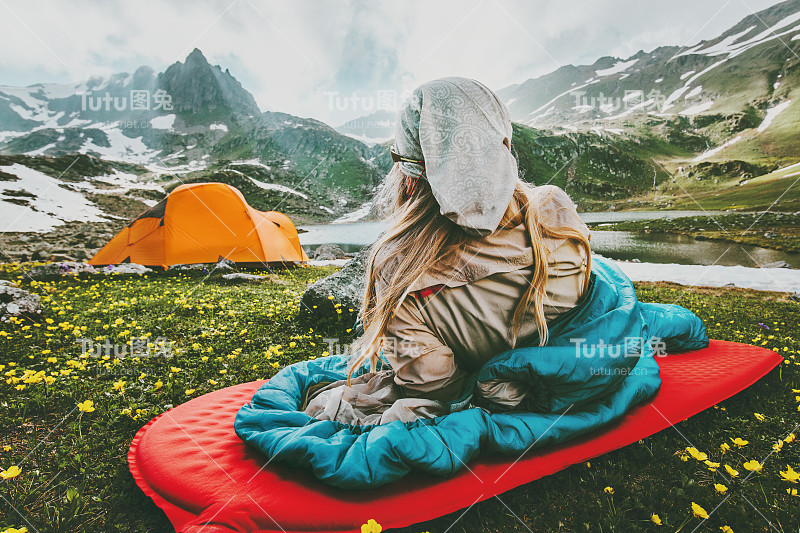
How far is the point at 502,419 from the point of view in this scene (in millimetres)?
2508

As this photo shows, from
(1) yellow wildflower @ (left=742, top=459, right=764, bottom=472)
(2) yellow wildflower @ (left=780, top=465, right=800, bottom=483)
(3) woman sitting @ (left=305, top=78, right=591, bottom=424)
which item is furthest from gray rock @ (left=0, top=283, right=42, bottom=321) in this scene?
(2) yellow wildflower @ (left=780, top=465, right=800, bottom=483)

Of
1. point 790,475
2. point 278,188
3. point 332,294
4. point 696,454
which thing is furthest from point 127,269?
point 278,188

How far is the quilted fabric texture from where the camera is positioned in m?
2.08

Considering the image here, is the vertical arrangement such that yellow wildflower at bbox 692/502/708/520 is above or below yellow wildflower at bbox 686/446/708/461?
below

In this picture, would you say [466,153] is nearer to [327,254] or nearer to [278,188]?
[327,254]

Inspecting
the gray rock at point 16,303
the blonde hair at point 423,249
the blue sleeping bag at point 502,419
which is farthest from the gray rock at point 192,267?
the blonde hair at point 423,249

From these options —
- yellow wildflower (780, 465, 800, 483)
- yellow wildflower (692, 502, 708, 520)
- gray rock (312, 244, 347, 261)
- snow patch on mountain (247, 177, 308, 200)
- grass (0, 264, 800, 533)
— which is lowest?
gray rock (312, 244, 347, 261)

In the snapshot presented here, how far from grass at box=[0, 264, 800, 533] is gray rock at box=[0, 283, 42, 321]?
0.25m

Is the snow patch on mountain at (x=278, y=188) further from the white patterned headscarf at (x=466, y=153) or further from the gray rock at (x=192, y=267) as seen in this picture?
the white patterned headscarf at (x=466, y=153)

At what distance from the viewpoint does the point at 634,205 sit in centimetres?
10138

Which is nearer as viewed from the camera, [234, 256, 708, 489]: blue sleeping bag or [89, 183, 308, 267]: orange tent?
[234, 256, 708, 489]: blue sleeping bag

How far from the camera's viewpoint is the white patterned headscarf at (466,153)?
80.0 inches

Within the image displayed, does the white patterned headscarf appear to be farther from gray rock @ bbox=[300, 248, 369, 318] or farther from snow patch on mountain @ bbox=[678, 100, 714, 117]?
snow patch on mountain @ bbox=[678, 100, 714, 117]

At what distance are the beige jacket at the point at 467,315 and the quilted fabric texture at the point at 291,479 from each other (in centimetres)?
44
